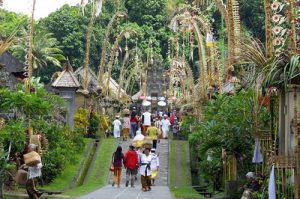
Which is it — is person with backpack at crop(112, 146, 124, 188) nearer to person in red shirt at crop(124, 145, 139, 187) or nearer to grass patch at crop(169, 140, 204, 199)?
person in red shirt at crop(124, 145, 139, 187)

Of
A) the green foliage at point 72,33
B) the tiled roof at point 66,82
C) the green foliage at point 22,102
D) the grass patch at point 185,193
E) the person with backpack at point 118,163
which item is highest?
the green foliage at point 72,33

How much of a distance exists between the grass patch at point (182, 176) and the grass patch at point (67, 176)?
12.1 feet

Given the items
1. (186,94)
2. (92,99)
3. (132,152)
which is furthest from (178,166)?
(186,94)

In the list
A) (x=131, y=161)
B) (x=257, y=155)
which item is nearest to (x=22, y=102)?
(x=131, y=161)

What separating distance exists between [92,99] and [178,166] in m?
11.4

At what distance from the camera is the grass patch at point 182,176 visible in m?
22.0

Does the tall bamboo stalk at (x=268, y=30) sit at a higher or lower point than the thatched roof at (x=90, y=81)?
lower

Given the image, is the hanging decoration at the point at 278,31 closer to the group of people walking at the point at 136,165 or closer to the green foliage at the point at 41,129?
the green foliage at the point at 41,129

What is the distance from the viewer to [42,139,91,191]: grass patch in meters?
23.4

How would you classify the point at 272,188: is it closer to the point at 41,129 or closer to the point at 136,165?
the point at 136,165

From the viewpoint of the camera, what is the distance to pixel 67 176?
25.5 m

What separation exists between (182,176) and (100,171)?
325cm

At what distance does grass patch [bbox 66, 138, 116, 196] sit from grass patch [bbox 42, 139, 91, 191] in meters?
0.59

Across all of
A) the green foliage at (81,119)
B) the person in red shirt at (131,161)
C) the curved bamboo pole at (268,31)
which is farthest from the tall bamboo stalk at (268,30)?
the green foliage at (81,119)
